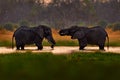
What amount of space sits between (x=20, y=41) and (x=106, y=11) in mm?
73864

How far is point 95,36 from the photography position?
2655 cm

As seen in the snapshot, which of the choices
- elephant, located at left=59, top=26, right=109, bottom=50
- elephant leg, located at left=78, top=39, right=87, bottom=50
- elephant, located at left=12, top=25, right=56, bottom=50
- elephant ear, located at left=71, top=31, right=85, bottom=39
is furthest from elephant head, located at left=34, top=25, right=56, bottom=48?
elephant leg, located at left=78, top=39, right=87, bottom=50

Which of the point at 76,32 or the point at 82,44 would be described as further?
the point at 76,32

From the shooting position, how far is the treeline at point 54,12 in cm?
8325

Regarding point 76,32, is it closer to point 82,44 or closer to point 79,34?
point 79,34

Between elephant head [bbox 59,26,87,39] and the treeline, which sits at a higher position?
the treeline

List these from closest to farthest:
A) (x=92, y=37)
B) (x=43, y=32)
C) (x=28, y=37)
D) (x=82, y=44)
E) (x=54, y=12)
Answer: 1. (x=28, y=37)
2. (x=92, y=37)
3. (x=82, y=44)
4. (x=43, y=32)
5. (x=54, y=12)

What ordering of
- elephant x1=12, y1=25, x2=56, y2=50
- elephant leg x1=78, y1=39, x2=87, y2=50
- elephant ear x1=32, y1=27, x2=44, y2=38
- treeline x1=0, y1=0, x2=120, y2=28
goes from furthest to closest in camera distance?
treeline x1=0, y1=0, x2=120, y2=28 < elephant ear x1=32, y1=27, x2=44, y2=38 < elephant leg x1=78, y1=39, x2=87, y2=50 < elephant x1=12, y1=25, x2=56, y2=50

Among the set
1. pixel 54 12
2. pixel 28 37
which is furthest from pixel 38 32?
pixel 54 12

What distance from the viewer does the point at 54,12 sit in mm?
86625

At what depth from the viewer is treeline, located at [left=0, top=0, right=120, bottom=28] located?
273 ft

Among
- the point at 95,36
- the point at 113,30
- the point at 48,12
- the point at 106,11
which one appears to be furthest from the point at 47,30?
the point at 106,11

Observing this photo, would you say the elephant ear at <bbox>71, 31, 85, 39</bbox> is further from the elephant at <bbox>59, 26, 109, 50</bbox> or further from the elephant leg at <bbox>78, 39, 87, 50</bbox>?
the elephant leg at <bbox>78, 39, 87, 50</bbox>

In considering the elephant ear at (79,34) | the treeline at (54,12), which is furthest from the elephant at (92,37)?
the treeline at (54,12)
